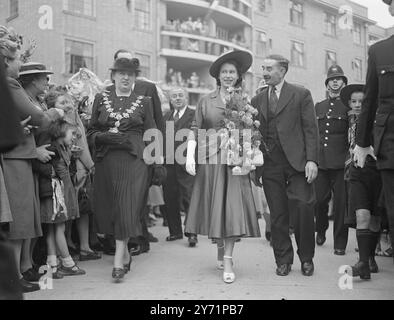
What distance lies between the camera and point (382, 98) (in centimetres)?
323

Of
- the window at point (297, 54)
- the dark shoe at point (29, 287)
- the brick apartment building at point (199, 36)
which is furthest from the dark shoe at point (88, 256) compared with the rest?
the window at point (297, 54)

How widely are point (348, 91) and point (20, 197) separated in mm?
4162

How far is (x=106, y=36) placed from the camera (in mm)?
18891

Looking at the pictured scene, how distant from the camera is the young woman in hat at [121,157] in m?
4.58

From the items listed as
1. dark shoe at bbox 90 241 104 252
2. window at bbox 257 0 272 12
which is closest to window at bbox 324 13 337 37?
window at bbox 257 0 272 12

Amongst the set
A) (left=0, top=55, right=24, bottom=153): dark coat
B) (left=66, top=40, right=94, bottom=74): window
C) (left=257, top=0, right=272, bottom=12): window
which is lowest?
(left=0, top=55, right=24, bottom=153): dark coat

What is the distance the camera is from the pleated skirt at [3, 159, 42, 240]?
403 centimetres

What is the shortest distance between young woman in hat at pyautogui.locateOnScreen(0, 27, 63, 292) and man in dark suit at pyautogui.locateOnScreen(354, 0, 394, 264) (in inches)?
108

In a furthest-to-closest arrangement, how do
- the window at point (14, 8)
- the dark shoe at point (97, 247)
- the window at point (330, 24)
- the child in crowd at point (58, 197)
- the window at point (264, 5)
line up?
the window at point (330, 24)
the window at point (264, 5)
the window at point (14, 8)
the dark shoe at point (97, 247)
the child in crowd at point (58, 197)

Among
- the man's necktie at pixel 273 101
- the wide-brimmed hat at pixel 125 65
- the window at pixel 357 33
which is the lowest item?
the man's necktie at pixel 273 101

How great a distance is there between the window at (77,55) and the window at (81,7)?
1.19 metres

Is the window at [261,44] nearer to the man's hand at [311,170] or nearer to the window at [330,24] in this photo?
the window at [330,24]

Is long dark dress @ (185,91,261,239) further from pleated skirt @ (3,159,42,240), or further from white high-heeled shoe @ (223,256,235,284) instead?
pleated skirt @ (3,159,42,240)
